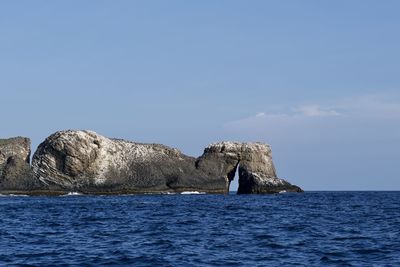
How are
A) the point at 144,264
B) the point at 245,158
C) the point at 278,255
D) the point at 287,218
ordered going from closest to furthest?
the point at 144,264 → the point at 278,255 → the point at 287,218 → the point at 245,158

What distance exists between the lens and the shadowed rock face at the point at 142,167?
96.6 metres

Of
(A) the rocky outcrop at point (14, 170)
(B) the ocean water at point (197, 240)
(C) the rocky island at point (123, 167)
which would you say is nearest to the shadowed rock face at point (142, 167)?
(C) the rocky island at point (123, 167)

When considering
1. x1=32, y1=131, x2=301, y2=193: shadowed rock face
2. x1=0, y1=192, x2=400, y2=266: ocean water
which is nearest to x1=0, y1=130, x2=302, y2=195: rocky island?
x1=32, y1=131, x2=301, y2=193: shadowed rock face

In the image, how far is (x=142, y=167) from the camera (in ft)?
330

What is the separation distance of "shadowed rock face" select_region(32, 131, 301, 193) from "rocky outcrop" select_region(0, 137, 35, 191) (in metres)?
1.29

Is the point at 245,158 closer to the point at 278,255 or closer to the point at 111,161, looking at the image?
the point at 111,161

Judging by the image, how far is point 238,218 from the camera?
46906mm

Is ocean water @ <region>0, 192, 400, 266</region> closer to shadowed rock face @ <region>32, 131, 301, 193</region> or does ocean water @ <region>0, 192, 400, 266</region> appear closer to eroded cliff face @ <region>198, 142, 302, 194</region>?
shadowed rock face @ <region>32, 131, 301, 193</region>

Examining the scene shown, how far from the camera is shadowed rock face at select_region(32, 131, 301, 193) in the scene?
9656 centimetres

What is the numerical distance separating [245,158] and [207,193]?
8640 mm

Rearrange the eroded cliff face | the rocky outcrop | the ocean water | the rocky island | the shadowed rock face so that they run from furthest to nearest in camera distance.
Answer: the eroded cliff face < the shadowed rock face < the rocky island < the rocky outcrop < the ocean water

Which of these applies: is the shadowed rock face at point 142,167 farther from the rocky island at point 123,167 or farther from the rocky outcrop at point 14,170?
the rocky outcrop at point 14,170

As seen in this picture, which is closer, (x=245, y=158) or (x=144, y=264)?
(x=144, y=264)

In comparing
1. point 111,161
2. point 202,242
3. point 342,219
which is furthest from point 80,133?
point 202,242
